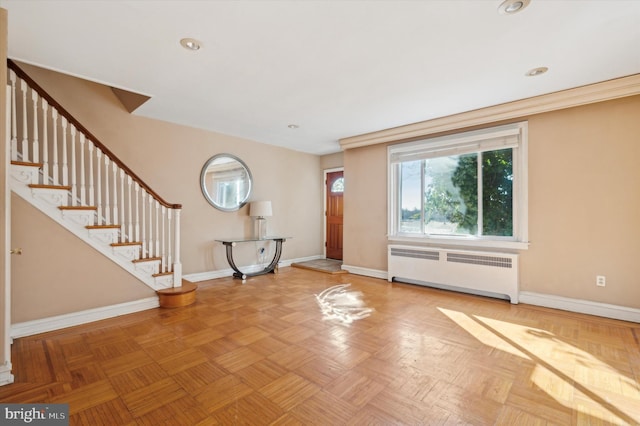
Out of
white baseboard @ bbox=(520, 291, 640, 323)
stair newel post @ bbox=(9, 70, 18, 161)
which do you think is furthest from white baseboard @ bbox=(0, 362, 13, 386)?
white baseboard @ bbox=(520, 291, 640, 323)

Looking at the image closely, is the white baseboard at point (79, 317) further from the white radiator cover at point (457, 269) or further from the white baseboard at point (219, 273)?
the white radiator cover at point (457, 269)

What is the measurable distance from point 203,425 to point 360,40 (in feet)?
9.50

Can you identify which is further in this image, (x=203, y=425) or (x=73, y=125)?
(x=73, y=125)

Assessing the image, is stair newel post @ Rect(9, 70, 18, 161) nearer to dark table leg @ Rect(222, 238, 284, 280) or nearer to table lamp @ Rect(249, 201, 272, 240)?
dark table leg @ Rect(222, 238, 284, 280)

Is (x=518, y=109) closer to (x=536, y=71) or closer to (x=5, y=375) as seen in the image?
(x=536, y=71)

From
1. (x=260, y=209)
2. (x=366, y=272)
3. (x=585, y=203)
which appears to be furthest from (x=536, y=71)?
(x=260, y=209)

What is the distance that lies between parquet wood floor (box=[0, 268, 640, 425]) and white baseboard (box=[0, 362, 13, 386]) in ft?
0.17

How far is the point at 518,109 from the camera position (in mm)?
3658

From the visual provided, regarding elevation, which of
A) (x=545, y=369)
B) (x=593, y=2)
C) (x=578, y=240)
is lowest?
(x=545, y=369)

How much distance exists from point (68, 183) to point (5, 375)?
2228 millimetres

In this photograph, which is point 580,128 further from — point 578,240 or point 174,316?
point 174,316

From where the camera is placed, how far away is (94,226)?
3125 millimetres

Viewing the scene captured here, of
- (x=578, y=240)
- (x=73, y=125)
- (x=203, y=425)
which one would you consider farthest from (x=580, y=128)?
(x=73, y=125)

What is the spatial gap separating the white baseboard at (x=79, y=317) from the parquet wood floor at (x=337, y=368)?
106 millimetres
